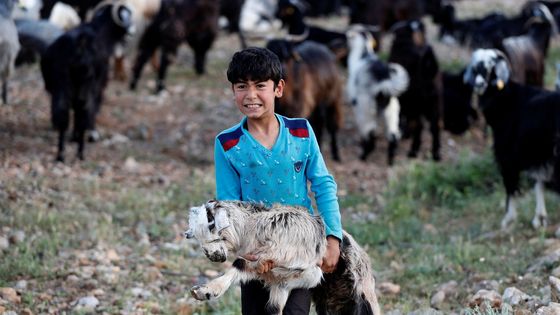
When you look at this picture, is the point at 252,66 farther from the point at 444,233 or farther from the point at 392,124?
the point at 392,124

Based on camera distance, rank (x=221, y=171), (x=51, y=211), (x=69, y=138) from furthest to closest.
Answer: (x=69, y=138) < (x=51, y=211) < (x=221, y=171)

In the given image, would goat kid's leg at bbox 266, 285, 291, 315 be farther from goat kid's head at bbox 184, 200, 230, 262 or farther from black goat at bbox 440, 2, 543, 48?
black goat at bbox 440, 2, 543, 48

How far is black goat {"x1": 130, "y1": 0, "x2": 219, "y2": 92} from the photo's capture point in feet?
39.6

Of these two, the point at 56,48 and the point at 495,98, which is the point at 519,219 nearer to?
the point at 495,98

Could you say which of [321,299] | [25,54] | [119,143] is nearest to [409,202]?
[119,143]

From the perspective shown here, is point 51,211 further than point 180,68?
No

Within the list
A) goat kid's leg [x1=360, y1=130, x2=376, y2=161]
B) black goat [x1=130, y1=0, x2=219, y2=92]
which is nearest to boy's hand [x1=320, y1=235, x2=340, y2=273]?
goat kid's leg [x1=360, y1=130, x2=376, y2=161]

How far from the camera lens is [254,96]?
330 centimetres

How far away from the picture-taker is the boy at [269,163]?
333cm

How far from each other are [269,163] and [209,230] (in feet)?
1.45

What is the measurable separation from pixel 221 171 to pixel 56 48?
5701 millimetres

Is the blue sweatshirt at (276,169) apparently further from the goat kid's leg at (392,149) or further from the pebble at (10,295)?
the goat kid's leg at (392,149)

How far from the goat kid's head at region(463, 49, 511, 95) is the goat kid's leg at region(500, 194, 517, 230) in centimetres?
102

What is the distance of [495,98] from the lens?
748 cm
